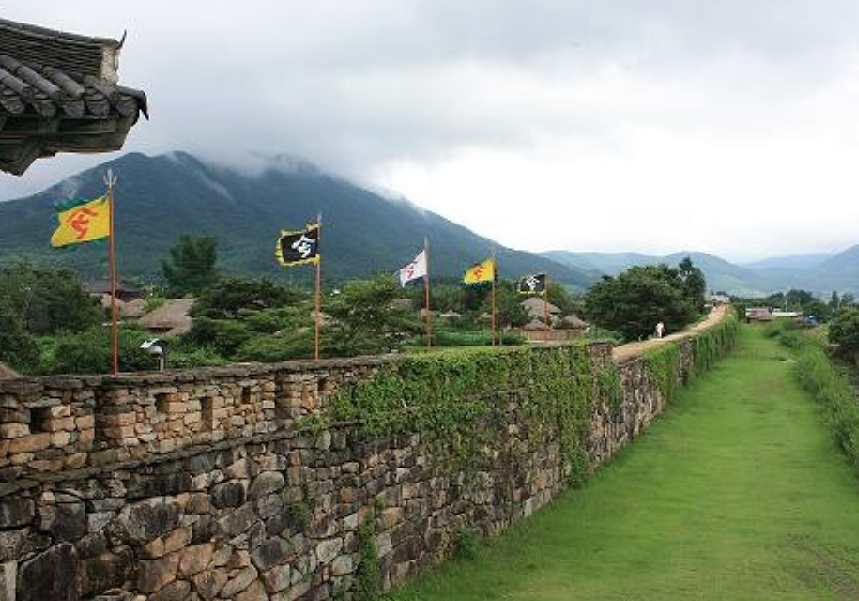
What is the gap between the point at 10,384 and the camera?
706cm

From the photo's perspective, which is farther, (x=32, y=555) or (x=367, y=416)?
(x=367, y=416)

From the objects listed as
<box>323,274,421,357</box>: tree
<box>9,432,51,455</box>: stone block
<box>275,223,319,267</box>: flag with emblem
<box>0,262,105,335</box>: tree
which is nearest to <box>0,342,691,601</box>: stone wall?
<box>9,432,51,455</box>: stone block

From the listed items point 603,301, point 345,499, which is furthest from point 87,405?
point 603,301

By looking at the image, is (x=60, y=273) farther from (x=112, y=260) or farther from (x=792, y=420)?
(x=112, y=260)

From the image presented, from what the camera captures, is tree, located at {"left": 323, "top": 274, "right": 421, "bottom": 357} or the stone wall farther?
tree, located at {"left": 323, "top": 274, "right": 421, "bottom": 357}

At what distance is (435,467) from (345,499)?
106 inches

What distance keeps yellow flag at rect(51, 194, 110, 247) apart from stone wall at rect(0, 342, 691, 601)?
6.15ft

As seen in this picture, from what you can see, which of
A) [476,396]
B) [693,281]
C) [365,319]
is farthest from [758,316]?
[476,396]

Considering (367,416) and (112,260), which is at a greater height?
(112,260)

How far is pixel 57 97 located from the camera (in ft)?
16.4

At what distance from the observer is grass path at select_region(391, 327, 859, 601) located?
13.3 m

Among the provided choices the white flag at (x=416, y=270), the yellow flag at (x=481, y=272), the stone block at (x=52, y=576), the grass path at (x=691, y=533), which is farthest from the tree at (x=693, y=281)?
the stone block at (x=52, y=576)

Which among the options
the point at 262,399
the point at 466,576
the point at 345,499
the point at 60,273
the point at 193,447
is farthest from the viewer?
the point at 60,273

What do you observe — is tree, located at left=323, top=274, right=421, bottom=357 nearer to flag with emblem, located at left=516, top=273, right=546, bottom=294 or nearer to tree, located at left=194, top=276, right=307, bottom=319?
tree, located at left=194, top=276, right=307, bottom=319
